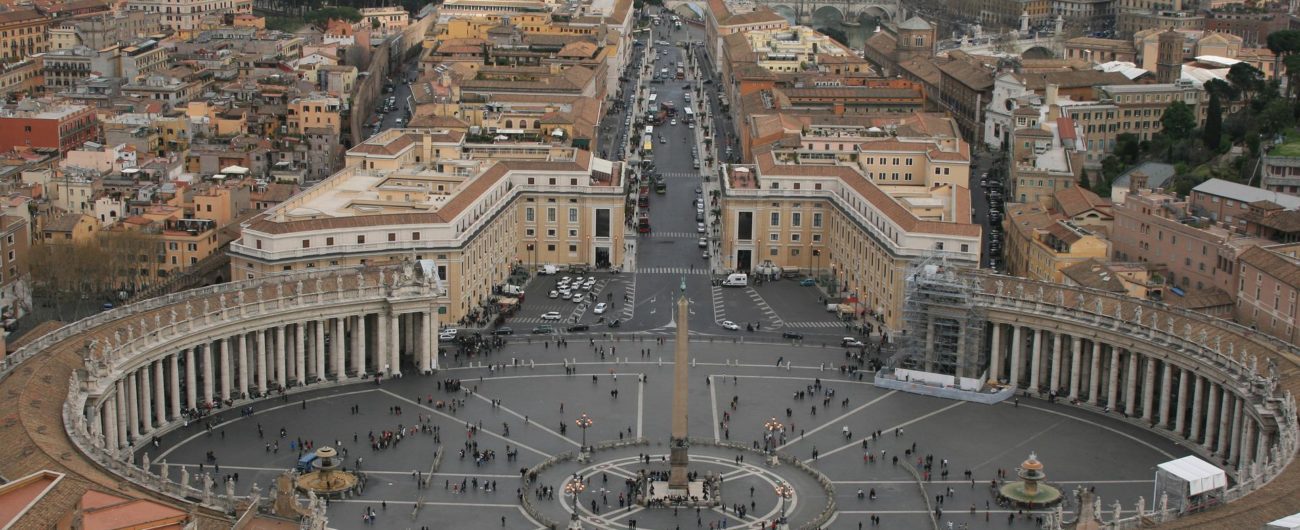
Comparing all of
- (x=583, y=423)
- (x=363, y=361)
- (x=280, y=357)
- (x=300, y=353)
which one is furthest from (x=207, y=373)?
(x=583, y=423)

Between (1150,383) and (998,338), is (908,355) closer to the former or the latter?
(998,338)

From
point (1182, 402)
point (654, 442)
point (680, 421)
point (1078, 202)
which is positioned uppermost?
point (1078, 202)

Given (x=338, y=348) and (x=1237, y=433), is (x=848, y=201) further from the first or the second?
(x=1237, y=433)

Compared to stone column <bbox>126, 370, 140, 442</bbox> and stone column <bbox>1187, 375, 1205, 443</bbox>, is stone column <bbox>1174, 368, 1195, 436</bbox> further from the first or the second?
stone column <bbox>126, 370, 140, 442</bbox>

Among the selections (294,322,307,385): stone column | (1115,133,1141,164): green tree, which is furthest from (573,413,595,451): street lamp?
(1115,133,1141,164): green tree

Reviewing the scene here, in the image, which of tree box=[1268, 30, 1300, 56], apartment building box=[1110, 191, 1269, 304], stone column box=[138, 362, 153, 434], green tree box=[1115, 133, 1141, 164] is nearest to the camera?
stone column box=[138, 362, 153, 434]

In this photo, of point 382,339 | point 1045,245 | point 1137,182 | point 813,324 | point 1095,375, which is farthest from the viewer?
point 1137,182
